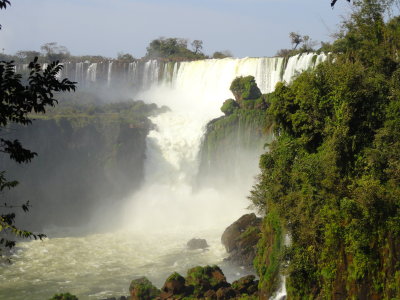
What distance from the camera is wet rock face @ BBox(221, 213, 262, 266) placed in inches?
1024

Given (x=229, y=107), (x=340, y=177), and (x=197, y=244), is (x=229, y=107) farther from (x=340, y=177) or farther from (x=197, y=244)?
(x=340, y=177)

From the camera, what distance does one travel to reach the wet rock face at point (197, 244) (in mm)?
28766

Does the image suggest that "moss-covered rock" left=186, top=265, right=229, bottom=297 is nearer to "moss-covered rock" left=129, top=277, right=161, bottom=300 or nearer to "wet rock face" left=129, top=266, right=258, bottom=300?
"wet rock face" left=129, top=266, right=258, bottom=300

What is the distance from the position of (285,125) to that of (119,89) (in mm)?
41946

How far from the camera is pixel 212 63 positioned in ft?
160

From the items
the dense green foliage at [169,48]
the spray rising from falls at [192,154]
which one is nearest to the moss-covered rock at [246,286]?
the spray rising from falls at [192,154]

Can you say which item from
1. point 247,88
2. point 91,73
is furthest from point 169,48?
point 247,88

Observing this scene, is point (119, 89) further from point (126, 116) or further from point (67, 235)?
point (67, 235)

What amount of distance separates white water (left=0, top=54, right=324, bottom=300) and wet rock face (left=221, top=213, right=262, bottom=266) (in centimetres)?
84

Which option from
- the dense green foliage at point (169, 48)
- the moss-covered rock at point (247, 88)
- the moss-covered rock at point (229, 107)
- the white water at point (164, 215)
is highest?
the dense green foliage at point (169, 48)

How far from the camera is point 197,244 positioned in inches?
1136

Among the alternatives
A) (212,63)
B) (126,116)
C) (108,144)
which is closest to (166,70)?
(212,63)

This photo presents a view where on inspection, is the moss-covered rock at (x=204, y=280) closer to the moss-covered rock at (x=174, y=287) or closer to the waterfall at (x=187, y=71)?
the moss-covered rock at (x=174, y=287)

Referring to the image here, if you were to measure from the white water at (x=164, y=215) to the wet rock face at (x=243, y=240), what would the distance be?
838 mm
